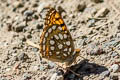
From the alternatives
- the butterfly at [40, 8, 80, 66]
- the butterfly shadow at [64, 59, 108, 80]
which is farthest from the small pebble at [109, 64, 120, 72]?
the butterfly at [40, 8, 80, 66]

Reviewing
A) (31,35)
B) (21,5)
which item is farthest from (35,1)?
(31,35)

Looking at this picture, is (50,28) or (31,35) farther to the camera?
(31,35)

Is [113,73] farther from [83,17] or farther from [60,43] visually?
[83,17]

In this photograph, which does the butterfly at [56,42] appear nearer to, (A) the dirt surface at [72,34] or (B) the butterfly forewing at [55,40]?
(B) the butterfly forewing at [55,40]

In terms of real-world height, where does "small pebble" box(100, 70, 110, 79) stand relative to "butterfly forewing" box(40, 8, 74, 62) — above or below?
below

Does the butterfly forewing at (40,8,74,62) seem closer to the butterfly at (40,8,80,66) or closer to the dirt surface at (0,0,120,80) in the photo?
the butterfly at (40,8,80,66)

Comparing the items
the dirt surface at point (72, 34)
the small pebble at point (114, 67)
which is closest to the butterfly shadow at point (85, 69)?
the dirt surface at point (72, 34)
